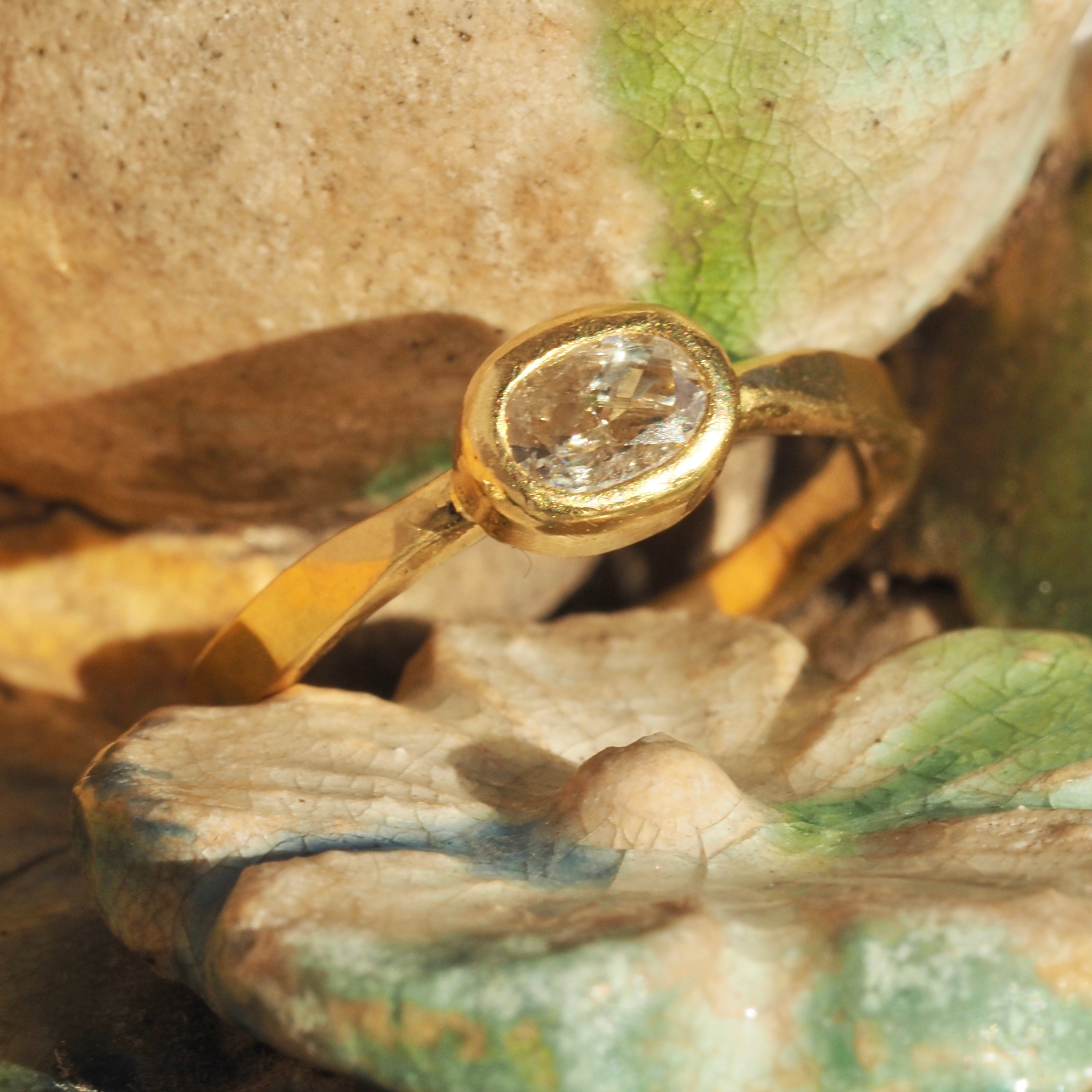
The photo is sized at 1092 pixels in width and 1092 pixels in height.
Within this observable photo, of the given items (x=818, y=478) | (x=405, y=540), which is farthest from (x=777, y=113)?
(x=818, y=478)

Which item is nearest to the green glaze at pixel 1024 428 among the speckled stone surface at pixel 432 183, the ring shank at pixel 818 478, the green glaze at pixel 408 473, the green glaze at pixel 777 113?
the ring shank at pixel 818 478

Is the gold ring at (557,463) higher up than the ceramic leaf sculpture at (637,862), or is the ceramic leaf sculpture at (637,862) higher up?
the gold ring at (557,463)

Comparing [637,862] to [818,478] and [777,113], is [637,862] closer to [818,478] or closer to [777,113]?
[777,113]

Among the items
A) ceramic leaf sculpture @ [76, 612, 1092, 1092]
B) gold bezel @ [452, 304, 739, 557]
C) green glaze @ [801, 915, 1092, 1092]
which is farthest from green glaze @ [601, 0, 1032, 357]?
green glaze @ [801, 915, 1092, 1092]

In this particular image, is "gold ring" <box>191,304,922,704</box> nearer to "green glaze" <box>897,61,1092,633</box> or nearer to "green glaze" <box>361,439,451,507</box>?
"green glaze" <box>361,439,451,507</box>

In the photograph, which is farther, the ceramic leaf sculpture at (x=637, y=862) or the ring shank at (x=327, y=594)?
the ring shank at (x=327, y=594)

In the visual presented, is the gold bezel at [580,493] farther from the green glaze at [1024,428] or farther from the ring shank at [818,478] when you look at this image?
the green glaze at [1024,428]

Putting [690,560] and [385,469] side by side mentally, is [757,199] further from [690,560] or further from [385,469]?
[690,560]

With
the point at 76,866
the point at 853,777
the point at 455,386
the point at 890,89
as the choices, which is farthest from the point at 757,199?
the point at 76,866
